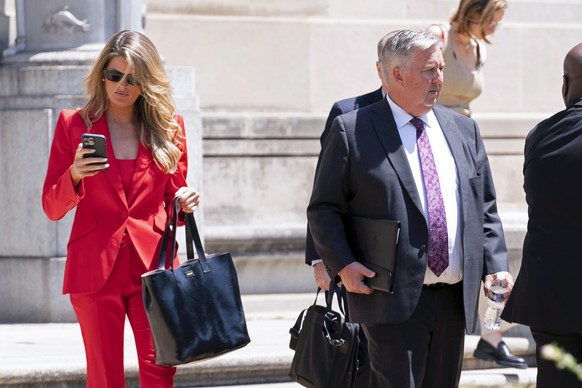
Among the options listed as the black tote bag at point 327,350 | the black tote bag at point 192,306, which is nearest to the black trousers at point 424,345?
the black tote bag at point 327,350

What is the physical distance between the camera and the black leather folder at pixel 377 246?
481 cm

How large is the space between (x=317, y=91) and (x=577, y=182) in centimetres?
547

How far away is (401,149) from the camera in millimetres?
4969

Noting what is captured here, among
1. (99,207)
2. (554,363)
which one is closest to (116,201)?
(99,207)

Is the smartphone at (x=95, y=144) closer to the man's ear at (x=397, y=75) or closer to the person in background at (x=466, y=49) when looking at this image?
the man's ear at (x=397, y=75)

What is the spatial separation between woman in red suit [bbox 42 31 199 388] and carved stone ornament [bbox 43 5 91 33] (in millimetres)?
3022

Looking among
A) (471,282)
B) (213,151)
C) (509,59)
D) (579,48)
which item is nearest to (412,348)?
(471,282)

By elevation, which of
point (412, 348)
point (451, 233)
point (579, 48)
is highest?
point (579, 48)

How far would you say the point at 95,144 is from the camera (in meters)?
5.04

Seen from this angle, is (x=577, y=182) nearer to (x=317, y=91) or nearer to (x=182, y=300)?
(x=182, y=300)

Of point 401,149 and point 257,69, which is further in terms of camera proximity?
point 257,69

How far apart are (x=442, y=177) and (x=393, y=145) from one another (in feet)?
0.71

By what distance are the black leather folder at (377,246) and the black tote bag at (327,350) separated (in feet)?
1.23

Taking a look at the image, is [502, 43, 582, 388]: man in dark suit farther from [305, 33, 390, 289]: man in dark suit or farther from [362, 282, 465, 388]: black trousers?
[305, 33, 390, 289]: man in dark suit
